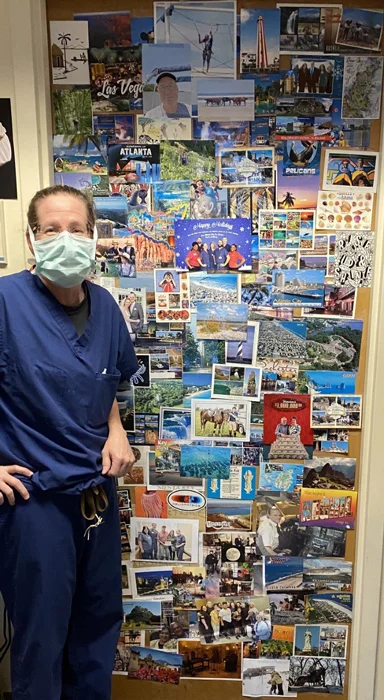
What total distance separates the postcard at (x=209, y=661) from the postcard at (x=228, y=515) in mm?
388

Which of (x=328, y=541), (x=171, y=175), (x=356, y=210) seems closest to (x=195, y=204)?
(x=171, y=175)

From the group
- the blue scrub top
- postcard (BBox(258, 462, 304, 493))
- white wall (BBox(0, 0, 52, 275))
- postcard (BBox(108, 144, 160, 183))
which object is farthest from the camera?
postcard (BBox(258, 462, 304, 493))

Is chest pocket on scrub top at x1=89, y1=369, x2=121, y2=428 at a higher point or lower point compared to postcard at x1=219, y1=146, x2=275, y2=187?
lower

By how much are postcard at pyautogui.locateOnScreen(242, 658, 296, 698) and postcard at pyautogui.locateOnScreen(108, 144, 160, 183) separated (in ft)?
4.94

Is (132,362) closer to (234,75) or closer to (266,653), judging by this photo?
(234,75)

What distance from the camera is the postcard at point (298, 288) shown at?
1.39 m

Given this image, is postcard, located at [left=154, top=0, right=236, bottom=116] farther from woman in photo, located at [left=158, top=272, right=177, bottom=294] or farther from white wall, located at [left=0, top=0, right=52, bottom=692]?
woman in photo, located at [left=158, top=272, right=177, bottom=294]

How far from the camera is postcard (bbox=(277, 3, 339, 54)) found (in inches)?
51.1

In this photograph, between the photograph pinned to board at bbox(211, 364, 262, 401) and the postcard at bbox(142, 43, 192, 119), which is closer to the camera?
the postcard at bbox(142, 43, 192, 119)

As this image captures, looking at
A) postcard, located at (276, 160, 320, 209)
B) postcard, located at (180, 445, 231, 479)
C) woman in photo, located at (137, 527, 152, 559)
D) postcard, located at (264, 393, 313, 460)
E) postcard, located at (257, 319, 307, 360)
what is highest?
postcard, located at (276, 160, 320, 209)

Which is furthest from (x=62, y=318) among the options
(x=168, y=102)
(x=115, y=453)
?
(x=168, y=102)

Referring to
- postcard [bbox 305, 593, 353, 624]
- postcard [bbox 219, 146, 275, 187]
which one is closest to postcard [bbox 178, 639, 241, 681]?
postcard [bbox 305, 593, 353, 624]

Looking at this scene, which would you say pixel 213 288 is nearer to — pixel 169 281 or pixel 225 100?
pixel 169 281

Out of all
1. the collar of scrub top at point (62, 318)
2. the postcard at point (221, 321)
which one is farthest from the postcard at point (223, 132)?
the collar of scrub top at point (62, 318)
